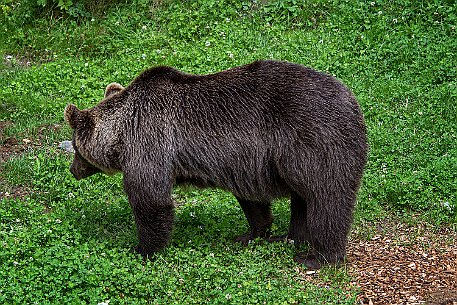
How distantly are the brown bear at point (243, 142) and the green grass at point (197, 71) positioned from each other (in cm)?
44

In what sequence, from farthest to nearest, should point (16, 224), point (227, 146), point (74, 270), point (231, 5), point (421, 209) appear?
1. point (231, 5)
2. point (421, 209)
3. point (16, 224)
4. point (227, 146)
5. point (74, 270)

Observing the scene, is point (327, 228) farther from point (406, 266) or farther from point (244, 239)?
point (244, 239)

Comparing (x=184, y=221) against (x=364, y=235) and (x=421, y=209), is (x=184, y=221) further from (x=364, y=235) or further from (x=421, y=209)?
(x=421, y=209)

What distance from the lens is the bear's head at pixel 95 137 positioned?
785 centimetres

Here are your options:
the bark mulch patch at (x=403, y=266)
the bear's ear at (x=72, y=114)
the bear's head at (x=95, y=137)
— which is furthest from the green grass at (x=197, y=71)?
the bear's ear at (x=72, y=114)

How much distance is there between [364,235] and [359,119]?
163 cm

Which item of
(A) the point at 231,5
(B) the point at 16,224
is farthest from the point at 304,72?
(A) the point at 231,5

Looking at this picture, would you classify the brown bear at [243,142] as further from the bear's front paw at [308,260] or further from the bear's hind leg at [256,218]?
the bear's hind leg at [256,218]

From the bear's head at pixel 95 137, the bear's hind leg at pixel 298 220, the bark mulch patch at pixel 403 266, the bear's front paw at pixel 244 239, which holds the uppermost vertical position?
the bear's head at pixel 95 137

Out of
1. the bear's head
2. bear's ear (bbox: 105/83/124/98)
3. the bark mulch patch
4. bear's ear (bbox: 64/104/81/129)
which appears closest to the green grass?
the bark mulch patch

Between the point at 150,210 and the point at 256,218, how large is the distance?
124 centimetres

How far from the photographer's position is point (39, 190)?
913 centimetres

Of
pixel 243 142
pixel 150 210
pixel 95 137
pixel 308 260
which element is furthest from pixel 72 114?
pixel 308 260

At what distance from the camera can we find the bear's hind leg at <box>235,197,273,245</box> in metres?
8.19
